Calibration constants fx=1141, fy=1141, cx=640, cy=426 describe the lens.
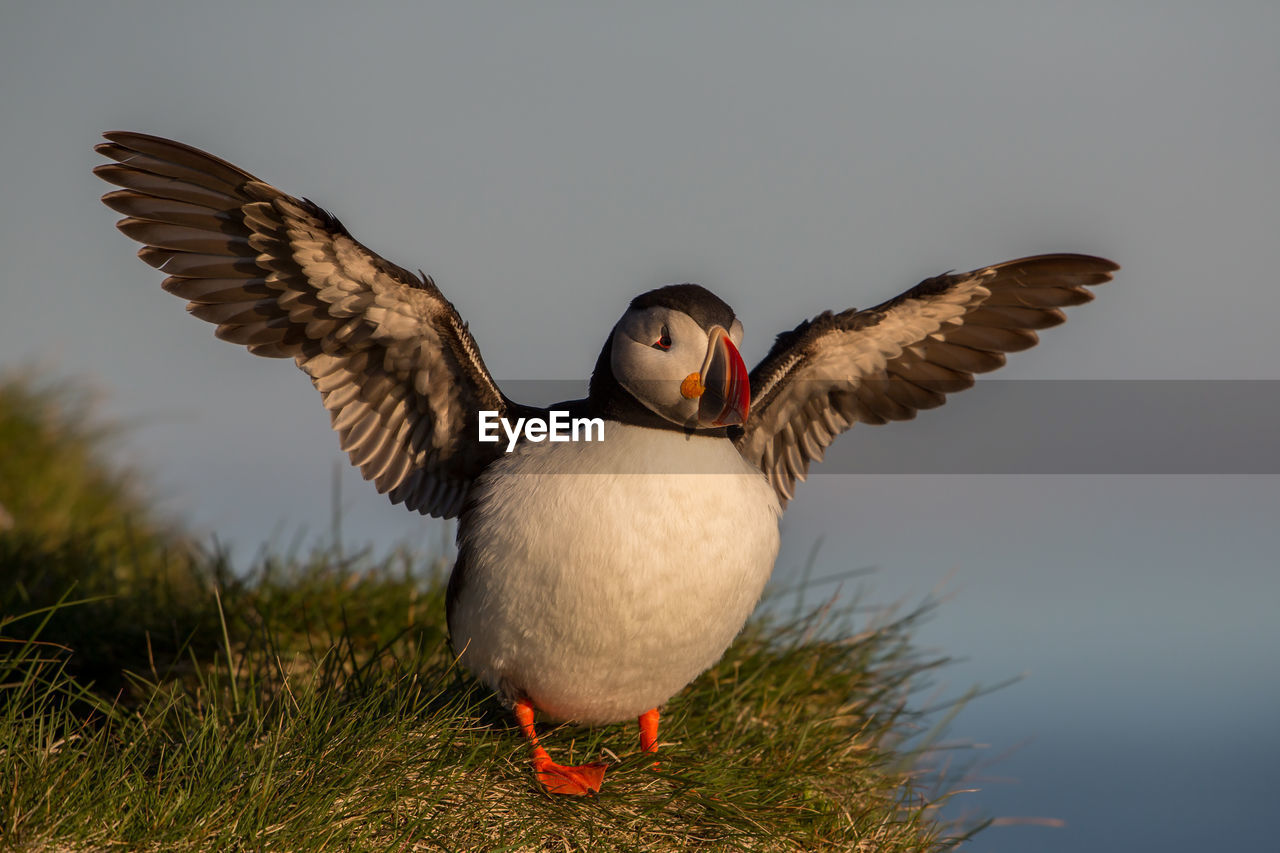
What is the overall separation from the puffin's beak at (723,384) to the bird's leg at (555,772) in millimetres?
1559

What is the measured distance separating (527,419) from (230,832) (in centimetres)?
200

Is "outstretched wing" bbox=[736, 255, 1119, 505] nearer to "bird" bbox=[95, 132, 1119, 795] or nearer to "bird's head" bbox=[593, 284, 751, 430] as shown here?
"bird" bbox=[95, 132, 1119, 795]

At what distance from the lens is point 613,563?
14.3 feet

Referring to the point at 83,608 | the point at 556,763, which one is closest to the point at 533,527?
the point at 556,763

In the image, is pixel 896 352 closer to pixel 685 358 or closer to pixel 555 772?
pixel 685 358

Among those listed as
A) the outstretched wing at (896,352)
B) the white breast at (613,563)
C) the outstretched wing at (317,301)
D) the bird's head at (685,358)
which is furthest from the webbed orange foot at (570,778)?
the outstretched wing at (896,352)

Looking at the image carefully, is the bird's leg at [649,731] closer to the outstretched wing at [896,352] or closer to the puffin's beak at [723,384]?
the outstretched wing at [896,352]

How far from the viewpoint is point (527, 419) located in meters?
5.02

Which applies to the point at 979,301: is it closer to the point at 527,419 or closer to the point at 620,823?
the point at 527,419

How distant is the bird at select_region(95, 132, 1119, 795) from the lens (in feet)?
14.5

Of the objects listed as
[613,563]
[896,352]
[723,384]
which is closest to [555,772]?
[613,563]

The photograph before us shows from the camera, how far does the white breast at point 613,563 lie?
439 cm

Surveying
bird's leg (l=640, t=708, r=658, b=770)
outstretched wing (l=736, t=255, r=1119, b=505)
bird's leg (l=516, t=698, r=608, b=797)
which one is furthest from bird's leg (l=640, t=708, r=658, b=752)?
outstretched wing (l=736, t=255, r=1119, b=505)

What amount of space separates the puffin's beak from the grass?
5.49 ft
